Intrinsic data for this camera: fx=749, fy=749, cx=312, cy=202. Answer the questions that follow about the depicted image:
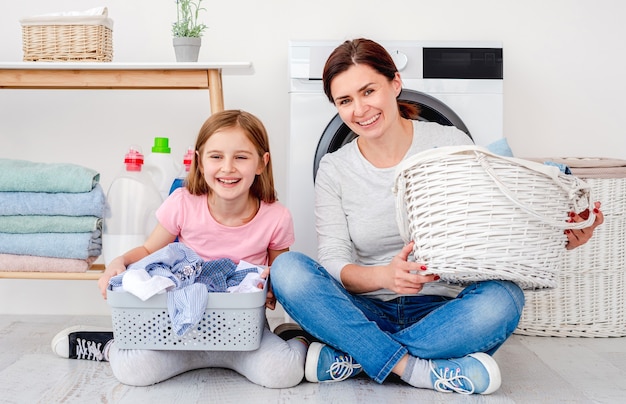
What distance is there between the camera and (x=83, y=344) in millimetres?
1721

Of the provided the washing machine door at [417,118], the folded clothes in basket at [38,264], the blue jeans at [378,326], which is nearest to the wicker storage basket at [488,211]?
the blue jeans at [378,326]

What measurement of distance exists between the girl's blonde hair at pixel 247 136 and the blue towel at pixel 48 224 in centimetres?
31

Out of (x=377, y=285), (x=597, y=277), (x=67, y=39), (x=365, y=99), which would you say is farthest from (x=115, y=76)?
(x=597, y=277)

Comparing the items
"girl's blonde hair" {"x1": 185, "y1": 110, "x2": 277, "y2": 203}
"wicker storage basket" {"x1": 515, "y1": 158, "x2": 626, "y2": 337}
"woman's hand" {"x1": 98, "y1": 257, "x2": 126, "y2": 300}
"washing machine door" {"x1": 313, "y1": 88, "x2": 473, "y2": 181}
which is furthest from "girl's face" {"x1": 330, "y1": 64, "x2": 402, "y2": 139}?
"wicker storage basket" {"x1": 515, "y1": 158, "x2": 626, "y2": 337}

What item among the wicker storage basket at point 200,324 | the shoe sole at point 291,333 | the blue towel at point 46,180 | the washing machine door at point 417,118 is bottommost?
the shoe sole at point 291,333

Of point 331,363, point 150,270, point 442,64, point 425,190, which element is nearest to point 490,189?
point 425,190

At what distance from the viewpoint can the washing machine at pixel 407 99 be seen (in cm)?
210

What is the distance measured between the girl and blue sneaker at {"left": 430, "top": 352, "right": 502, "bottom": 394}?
294 millimetres

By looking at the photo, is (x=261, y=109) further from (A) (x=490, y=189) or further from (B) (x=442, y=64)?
(A) (x=490, y=189)

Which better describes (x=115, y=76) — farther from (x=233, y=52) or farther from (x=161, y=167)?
(x=233, y=52)

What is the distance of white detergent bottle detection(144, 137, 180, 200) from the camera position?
6.67 ft

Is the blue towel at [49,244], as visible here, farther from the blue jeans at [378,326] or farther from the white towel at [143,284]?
the blue jeans at [378,326]

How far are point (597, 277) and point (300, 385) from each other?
0.97 metres

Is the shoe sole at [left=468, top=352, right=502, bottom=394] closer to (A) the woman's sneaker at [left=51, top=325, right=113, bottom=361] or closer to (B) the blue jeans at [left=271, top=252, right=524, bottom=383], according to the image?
(B) the blue jeans at [left=271, top=252, right=524, bottom=383]
